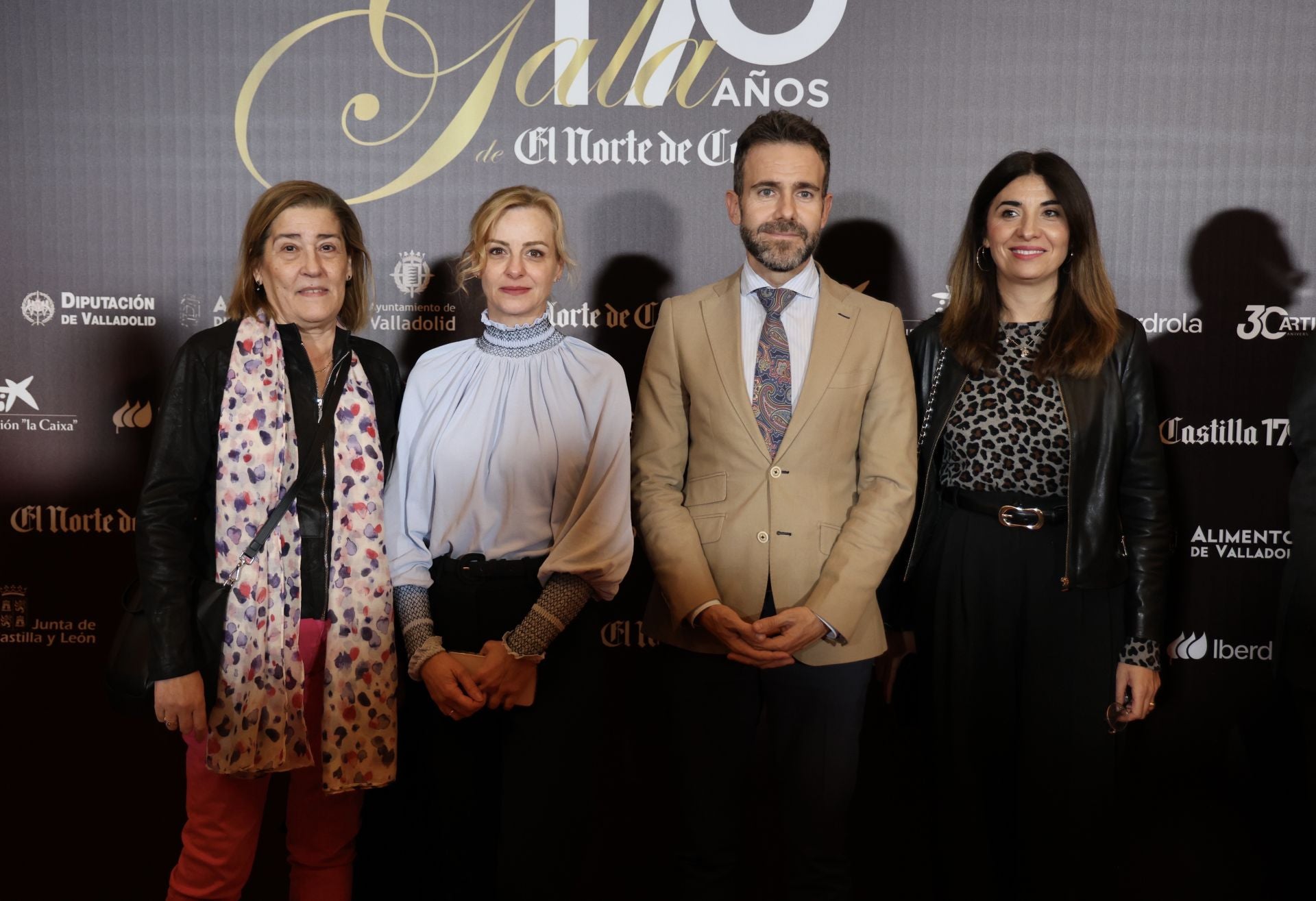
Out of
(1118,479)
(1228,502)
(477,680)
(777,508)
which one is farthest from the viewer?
(1228,502)

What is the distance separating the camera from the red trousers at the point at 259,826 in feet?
7.00


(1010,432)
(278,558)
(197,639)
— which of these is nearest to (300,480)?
(278,558)

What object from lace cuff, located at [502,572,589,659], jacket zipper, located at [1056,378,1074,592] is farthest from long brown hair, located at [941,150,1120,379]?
lace cuff, located at [502,572,589,659]

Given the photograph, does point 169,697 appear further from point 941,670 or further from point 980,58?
point 980,58

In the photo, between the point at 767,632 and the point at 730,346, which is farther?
the point at 730,346

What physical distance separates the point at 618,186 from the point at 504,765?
1.74 meters

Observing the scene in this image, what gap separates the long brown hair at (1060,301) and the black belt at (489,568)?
3.67 feet

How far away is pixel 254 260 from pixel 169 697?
0.95 m

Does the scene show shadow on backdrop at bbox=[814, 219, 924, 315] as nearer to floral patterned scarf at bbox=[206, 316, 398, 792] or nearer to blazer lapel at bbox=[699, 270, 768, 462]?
blazer lapel at bbox=[699, 270, 768, 462]

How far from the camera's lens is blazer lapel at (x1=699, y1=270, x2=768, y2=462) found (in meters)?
2.25

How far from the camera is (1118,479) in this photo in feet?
7.64

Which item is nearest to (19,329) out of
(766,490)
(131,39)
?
(131,39)

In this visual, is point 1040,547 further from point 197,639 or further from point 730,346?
point 197,639

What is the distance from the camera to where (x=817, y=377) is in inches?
88.0
